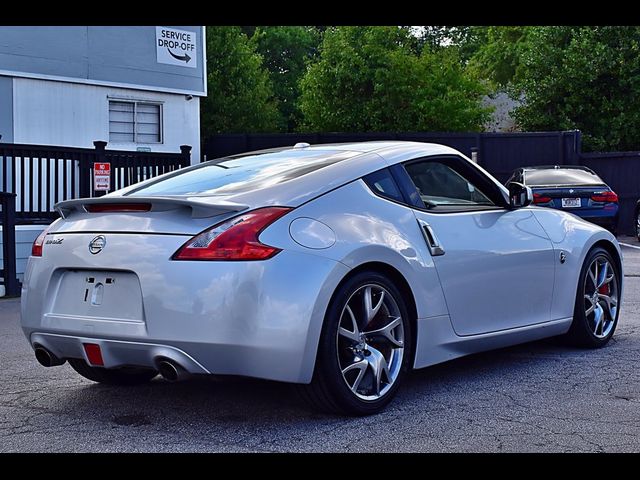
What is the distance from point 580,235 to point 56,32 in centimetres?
1309

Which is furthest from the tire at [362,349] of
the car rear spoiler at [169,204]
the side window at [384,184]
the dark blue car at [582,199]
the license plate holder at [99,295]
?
the dark blue car at [582,199]

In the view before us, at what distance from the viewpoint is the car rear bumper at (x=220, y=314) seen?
182 inches

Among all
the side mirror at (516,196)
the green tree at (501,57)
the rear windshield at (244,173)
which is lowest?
the side mirror at (516,196)

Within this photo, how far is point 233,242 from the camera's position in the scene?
4691 millimetres

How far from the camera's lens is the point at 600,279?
23.3ft

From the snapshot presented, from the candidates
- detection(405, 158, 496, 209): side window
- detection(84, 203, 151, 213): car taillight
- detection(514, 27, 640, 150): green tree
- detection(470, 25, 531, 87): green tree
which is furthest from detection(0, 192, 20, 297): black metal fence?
detection(470, 25, 531, 87): green tree

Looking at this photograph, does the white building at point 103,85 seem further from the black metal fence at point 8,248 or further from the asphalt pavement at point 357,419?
the asphalt pavement at point 357,419

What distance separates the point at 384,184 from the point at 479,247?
741mm

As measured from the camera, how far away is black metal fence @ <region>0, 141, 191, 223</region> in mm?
13172

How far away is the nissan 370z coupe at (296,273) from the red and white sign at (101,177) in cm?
778

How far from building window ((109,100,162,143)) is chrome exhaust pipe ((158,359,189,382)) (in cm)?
1478

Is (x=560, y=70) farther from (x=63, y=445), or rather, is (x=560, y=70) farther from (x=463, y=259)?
(x=63, y=445)
